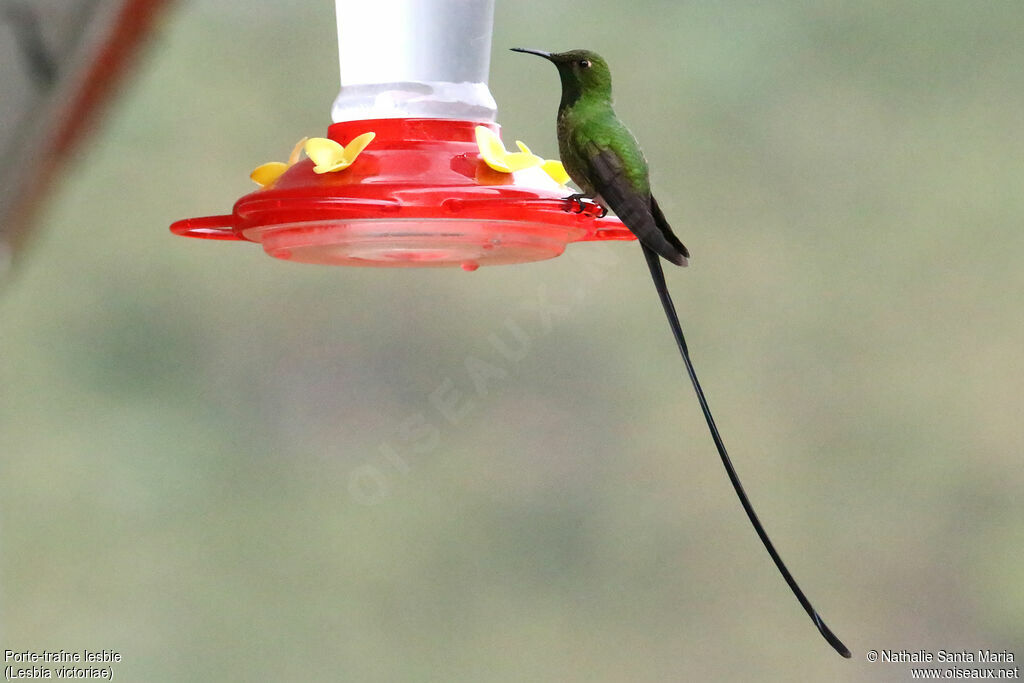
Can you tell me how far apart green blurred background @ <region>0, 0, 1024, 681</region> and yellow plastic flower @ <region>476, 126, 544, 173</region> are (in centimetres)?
350

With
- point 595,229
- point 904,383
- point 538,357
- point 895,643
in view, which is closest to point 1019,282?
point 904,383

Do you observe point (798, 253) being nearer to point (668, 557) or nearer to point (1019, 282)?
point (1019, 282)

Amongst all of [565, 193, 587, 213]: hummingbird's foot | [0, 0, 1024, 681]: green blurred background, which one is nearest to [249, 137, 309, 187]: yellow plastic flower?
[565, 193, 587, 213]: hummingbird's foot

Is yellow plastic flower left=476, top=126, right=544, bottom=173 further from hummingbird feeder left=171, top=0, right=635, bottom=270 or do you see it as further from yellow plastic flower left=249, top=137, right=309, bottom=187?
yellow plastic flower left=249, top=137, right=309, bottom=187

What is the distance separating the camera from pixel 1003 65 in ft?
18.8

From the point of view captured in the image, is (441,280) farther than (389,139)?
Yes

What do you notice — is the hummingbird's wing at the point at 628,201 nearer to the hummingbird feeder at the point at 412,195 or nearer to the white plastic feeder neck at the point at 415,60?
the hummingbird feeder at the point at 412,195

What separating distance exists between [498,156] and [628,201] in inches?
7.7

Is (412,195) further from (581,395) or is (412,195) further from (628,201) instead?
(581,395)

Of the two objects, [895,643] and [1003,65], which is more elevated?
[1003,65]

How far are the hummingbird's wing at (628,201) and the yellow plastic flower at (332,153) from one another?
314mm

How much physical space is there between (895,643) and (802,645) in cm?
44

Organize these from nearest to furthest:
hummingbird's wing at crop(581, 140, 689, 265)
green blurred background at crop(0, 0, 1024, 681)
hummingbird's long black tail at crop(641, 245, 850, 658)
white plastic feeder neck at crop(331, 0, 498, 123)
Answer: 1. hummingbird's long black tail at crop(641, 245, 850, 658)
2. hummingbird's wing at crop(581, 140, 689, 265)
3. white plastic feeder neck at crop(331, 0, 498, 123)
4. green blurred background at crop(0, 0, 1024, 681)

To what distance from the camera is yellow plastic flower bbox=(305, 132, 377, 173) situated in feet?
4.95
